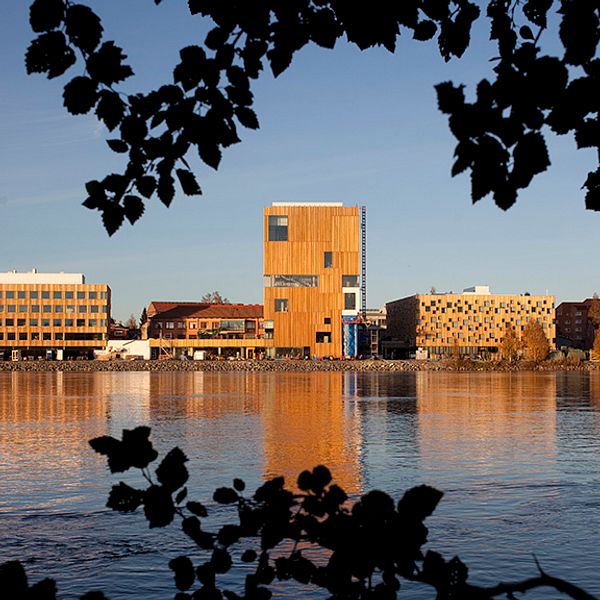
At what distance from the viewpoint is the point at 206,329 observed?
565 feet

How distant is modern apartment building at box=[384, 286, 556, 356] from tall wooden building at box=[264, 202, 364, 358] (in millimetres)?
33313

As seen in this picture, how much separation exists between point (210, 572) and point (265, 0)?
109 inches

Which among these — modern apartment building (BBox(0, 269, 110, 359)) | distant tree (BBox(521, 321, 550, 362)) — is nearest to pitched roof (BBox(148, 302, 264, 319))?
modern apartment building (BBox(0, 269, 110, 359))

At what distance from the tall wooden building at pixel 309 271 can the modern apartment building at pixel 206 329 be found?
54.8ft

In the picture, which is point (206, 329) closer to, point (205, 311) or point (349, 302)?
point (205, 311)

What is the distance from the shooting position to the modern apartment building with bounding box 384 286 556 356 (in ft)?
571

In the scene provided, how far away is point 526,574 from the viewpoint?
12.0 metres

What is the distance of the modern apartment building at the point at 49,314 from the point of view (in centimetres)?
15012

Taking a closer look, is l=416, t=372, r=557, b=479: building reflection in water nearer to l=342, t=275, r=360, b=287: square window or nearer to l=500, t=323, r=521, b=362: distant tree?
l=342, t=275, r=360, b=287: square window

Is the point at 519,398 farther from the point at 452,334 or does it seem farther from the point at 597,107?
the point at 452,334

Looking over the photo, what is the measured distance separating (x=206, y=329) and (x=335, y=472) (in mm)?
152428

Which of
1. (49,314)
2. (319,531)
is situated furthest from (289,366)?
(319,531)

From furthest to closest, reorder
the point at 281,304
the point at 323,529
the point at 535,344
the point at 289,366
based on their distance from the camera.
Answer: the point at 535,344
the point at 281,304
the point at 289,366
the point at 323,529

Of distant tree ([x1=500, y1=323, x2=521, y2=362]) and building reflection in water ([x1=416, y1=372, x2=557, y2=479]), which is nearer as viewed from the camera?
building reflection in water ([x1=416, y1=372, x2=557, y2=479])
